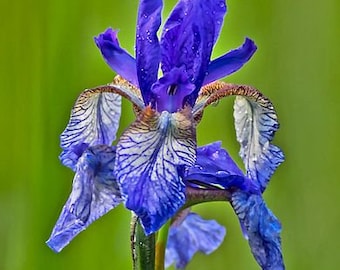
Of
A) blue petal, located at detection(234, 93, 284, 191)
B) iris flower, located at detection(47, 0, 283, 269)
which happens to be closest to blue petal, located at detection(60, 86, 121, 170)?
iris flower, located at detection(47, 0, 283, 269)

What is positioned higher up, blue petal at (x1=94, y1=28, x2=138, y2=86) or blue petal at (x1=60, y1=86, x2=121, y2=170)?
blue petal at (x1=94, y1=28, x2=138, y2=86)

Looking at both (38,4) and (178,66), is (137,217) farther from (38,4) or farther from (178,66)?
(38,4)

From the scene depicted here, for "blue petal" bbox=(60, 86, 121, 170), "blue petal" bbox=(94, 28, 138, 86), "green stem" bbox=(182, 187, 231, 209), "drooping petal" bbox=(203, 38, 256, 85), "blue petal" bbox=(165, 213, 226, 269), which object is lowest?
"blue petal" bbox=(165, 213, 226, 269)

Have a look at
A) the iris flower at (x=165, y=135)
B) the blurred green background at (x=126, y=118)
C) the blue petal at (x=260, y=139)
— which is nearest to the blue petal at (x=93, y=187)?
the iris flower at (x=165, y=135)

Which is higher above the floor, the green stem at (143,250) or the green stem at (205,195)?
the green stem at (205,195)

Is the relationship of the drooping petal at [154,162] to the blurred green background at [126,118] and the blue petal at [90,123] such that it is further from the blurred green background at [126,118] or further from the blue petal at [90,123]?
the blurred green background at [126,118]

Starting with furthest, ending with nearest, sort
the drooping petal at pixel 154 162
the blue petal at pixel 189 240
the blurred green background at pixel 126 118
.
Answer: the blurred green background at pixel 126 118
the blue petal at pixel 189 240
the drooping petal at pixel 154 162

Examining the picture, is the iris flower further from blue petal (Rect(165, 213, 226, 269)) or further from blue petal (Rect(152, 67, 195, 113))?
blue petal (Rect(165, 213, 226, 269))
